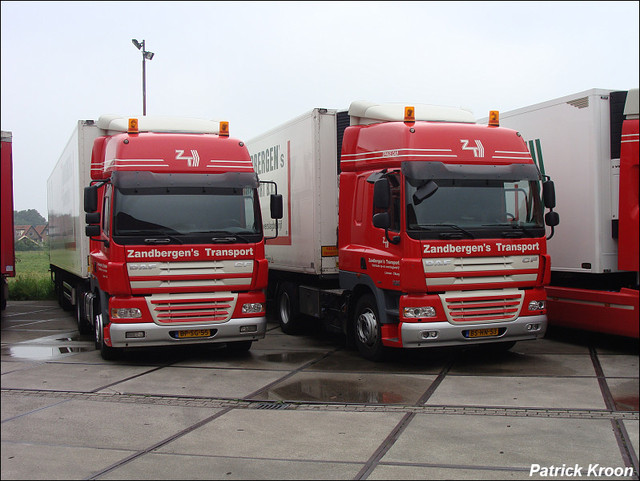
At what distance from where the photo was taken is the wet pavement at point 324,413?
5.90m

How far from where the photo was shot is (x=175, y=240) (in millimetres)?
10383

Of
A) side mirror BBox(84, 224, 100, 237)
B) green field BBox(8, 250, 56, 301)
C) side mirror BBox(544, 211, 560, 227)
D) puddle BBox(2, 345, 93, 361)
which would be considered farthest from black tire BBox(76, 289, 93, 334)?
green field BBox(8, 250, 56, 301)

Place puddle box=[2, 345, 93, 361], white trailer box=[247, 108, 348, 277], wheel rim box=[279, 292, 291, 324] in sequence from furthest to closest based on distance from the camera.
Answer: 1. wheel rim box=[279, 292, 291, 324]
2. white trailer box=[247, 108, 348, 277]
3. puddle box=[2, 345, 93, 361]

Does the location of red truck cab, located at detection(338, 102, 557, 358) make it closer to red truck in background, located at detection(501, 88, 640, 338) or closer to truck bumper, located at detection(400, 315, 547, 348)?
truck bumper, located at detection(400, 315, 547, 348)

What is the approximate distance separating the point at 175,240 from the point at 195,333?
1.30 m

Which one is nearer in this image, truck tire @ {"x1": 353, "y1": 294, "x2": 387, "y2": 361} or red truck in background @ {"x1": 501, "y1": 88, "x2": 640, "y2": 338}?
truck tire @ {"x1": 353, "y1": 294, "x2": 387, "y2": 361}

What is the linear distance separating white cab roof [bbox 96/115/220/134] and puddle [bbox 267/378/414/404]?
Result: 14.3 ft

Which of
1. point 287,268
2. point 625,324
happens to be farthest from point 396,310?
point 287,268

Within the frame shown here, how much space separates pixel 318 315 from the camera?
12430 mm

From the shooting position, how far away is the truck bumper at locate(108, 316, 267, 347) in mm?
10312

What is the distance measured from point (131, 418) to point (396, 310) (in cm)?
373

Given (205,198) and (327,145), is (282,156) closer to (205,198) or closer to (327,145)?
(327,145)

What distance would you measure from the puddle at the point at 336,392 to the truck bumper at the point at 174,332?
156cm

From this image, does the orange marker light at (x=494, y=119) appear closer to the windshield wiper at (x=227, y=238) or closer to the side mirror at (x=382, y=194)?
the side mirror at (x=382, y=194)
